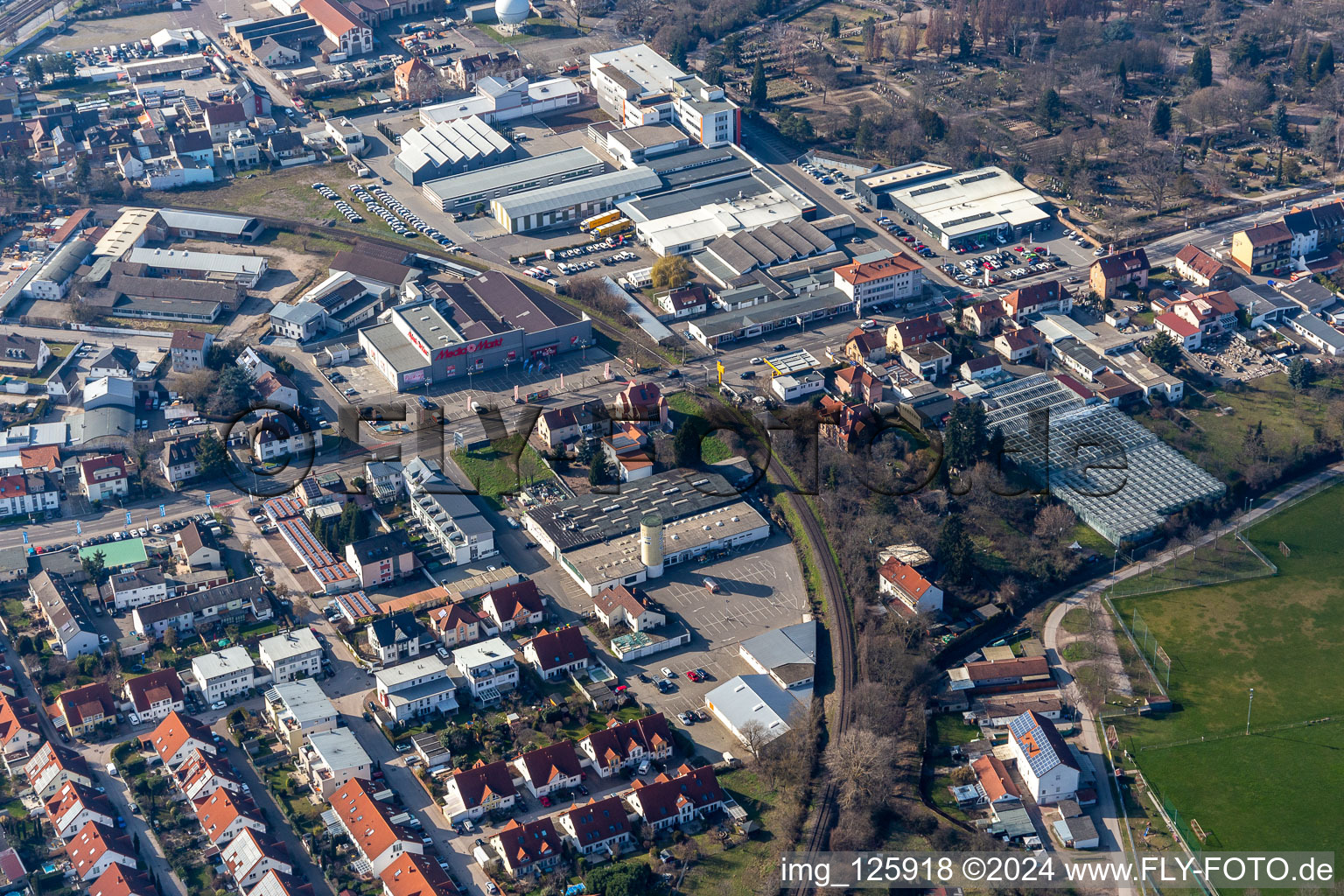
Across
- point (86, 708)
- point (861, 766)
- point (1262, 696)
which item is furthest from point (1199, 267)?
point (86, 708)

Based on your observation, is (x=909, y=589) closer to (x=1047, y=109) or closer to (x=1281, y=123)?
(x=1047, y=109)

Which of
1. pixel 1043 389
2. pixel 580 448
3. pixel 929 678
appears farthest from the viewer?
pixel 1043 389

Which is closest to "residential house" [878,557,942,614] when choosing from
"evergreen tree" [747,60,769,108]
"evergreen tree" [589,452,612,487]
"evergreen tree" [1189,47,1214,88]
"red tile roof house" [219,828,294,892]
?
"evergreen tree" [589,452,612,487]

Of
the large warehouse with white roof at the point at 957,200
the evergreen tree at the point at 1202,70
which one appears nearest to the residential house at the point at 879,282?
the large warehouse with white roof at the point at 957,200

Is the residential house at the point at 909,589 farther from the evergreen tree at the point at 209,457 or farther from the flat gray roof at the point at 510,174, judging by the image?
the flat gray roof at the point at 510,174

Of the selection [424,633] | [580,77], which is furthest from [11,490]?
[580,77]

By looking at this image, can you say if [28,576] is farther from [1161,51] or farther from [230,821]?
→ [1161,51]
